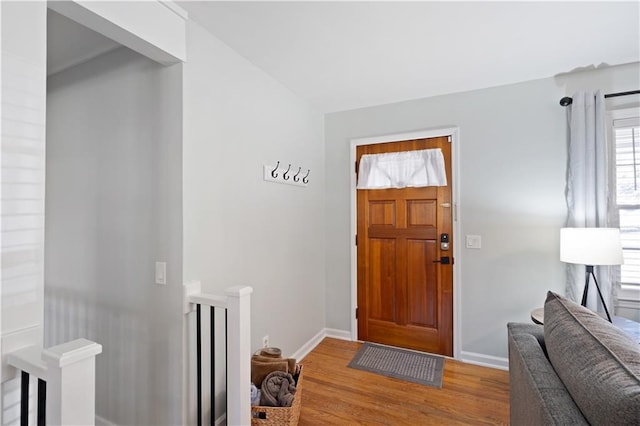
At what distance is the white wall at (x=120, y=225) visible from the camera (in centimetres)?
173

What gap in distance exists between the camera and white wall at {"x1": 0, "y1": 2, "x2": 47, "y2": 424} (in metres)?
1.03

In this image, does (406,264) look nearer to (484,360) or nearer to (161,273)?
(484,360)

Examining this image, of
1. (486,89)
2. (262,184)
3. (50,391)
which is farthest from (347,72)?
(50,391)

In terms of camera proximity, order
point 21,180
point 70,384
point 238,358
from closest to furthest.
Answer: point 70,384 → point 21,180 → point 238,358

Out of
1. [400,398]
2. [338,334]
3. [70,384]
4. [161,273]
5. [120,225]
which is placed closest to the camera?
[70,384]

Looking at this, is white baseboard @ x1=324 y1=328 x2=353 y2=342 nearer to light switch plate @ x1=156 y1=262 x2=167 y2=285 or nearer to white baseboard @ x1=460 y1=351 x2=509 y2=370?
white baseboard @ x1=460 y1=351 x2=509 y2=370

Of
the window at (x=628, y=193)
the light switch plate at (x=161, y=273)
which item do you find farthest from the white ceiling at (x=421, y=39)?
the light switch plate at (x=161, y=273)

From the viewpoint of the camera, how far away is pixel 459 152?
283 centimetres

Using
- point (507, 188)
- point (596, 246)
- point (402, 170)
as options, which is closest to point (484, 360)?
point (596, 246)

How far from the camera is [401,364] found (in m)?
2.72

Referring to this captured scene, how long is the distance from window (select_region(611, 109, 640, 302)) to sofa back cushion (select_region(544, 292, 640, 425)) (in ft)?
5.51

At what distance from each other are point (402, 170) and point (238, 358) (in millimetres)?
2261

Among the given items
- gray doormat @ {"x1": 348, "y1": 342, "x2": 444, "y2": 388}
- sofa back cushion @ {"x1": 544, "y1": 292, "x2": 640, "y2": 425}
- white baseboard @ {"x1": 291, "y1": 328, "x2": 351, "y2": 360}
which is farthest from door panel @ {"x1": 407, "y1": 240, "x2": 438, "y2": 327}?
sofa back cushion @ {"x1": 544, "y1": 292, "x2": 640, "y2": 425}

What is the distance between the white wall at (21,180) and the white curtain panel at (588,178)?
3173 mm
